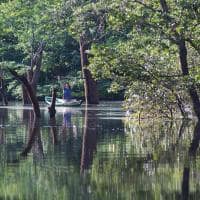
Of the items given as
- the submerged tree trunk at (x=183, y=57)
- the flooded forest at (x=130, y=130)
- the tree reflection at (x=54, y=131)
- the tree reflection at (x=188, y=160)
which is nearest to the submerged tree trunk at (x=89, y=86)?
the flooded forest at (x=130, y=130)

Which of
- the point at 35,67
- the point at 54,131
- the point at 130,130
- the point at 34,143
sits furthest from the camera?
the point at 35,67

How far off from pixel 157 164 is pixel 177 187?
3.18m

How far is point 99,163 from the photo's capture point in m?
16.3

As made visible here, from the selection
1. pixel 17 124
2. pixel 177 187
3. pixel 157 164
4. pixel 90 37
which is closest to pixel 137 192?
pixel 177 187

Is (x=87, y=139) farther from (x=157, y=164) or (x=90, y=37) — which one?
(x=90, y=37)

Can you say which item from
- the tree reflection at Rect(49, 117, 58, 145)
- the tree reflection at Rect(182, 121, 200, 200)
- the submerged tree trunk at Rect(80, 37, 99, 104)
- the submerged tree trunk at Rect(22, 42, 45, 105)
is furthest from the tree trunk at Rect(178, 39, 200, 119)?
the submerged tree trunk at Rect(22, 42, 45, 105)

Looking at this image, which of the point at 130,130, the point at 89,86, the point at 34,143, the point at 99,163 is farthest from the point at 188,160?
the point at 89,86

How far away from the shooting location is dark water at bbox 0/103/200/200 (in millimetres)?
12633

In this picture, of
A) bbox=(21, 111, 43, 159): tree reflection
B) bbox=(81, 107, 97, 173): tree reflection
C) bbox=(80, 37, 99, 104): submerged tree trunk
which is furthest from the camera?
bbox=(80, 37, 99, 104): submerged tree trunk

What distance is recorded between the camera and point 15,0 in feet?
171

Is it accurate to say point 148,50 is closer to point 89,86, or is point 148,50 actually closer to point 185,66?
point 185,66

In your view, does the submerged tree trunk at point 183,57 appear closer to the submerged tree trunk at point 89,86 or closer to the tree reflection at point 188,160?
the tree reflection at point 188,160

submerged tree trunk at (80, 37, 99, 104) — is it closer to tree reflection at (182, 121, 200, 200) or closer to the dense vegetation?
the dense vegetation

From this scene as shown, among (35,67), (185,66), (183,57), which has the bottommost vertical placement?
(185,66)
